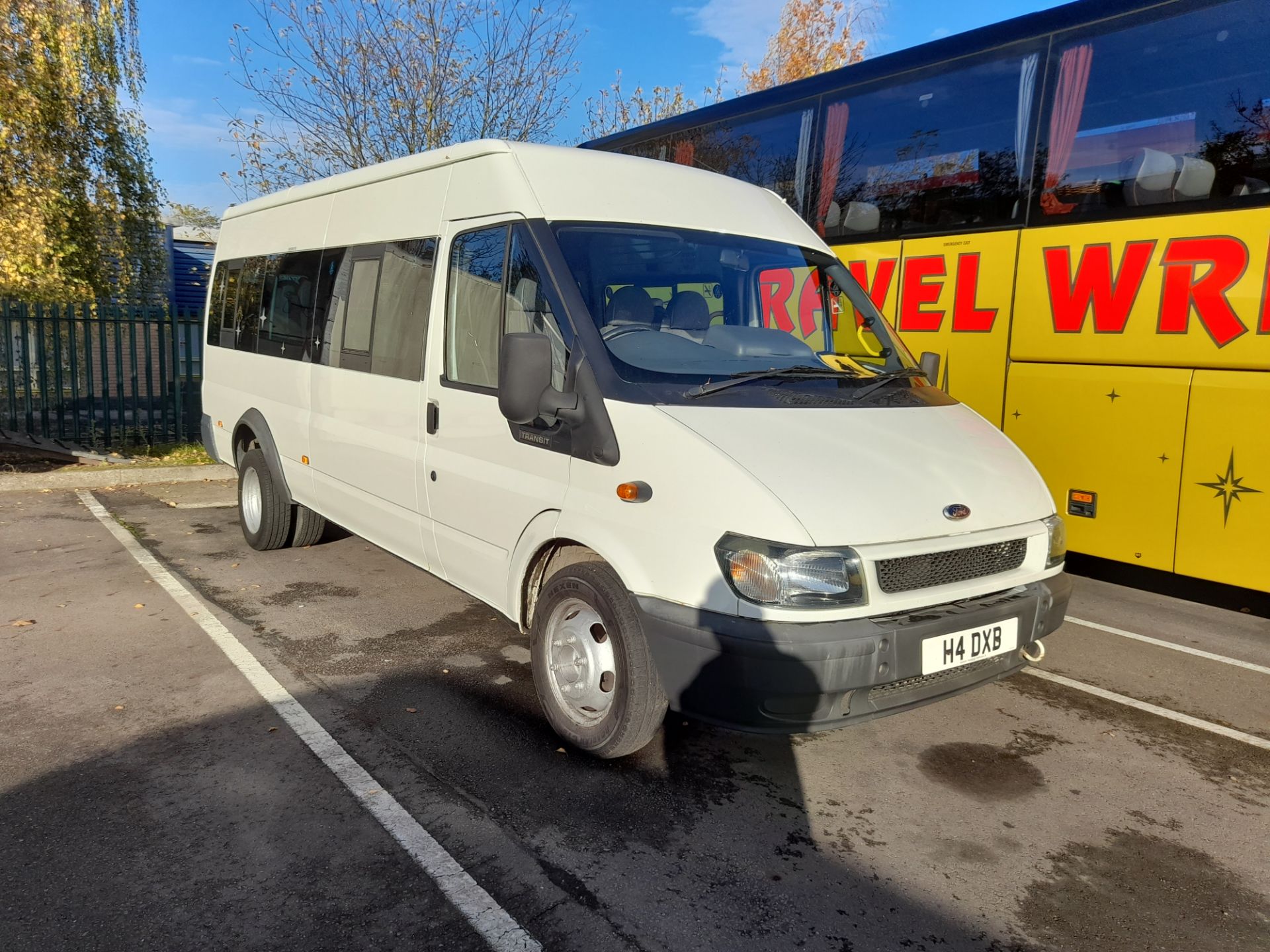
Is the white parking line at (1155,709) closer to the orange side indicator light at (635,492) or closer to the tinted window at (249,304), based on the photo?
the orange side indicator light at (635,492)

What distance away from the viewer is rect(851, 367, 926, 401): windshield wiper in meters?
3.89

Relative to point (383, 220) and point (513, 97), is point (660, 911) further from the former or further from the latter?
point (513, 97)

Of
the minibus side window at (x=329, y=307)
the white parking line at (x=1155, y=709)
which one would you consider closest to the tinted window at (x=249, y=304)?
the minibus side window at (x=329, y=307)

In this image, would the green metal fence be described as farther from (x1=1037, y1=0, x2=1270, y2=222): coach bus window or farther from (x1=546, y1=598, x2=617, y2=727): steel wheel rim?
(x1=1037, y1=0, x2=1270, y2=222): coach bus window

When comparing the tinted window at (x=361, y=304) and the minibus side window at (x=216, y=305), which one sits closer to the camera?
the tinted window at (x=361, y=304)

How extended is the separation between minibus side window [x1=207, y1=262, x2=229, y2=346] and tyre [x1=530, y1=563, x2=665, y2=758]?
17.0ft

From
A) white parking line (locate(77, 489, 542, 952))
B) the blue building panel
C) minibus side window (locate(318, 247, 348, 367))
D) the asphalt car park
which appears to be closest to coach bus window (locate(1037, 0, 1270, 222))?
the asphalt car park

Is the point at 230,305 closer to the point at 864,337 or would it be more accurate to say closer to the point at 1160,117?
the point at 864,337

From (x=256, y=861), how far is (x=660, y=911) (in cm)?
131

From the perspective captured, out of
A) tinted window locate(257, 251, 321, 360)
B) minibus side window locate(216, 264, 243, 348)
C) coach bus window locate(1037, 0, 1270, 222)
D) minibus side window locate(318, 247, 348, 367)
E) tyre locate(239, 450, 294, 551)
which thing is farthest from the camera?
minibus side window locate(216, 264, 243, 348)

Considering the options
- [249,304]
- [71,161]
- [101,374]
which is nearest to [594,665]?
[249,304]

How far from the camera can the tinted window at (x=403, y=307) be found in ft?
15.1

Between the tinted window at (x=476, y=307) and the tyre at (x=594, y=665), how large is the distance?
1.03m

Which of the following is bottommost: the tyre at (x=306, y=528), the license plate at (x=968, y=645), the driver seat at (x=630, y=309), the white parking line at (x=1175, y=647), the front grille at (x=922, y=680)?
the white parking line at (x=1175, y=647)
